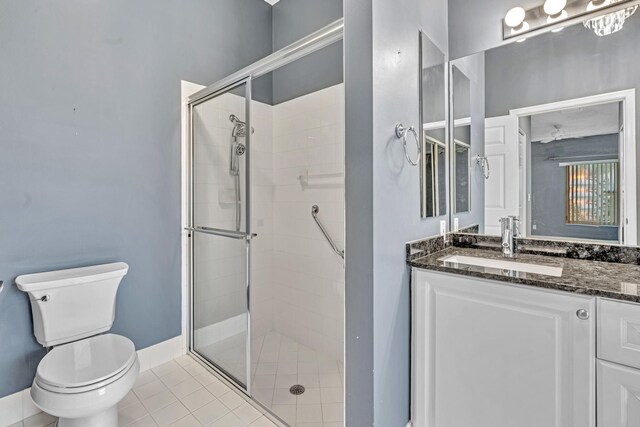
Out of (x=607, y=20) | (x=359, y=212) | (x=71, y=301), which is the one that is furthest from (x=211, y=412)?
(x=607, y=20)

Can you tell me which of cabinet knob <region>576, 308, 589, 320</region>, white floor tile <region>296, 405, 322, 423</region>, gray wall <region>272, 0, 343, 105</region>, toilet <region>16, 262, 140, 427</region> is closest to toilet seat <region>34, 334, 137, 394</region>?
toilet <region>16, 262, 140, 427</region>

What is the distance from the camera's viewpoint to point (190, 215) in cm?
239

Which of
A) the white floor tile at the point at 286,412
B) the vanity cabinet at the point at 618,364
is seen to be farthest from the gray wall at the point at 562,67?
the white floor tile at the point at 286,412

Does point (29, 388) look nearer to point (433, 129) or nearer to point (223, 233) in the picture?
point (223, 233)

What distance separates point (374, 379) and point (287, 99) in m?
2.28

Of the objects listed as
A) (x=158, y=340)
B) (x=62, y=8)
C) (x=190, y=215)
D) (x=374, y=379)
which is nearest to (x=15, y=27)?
(x=62, y=8)

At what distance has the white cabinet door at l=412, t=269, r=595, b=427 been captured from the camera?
3.59 ft

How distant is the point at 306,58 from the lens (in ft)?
8.58

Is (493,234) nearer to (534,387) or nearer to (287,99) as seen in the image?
(534,387)

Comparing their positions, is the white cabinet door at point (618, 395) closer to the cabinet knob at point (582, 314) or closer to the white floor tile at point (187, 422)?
the cabinet knob at point (582, 314)

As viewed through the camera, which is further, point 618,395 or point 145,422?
point 145,422

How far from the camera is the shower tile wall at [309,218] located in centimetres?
235

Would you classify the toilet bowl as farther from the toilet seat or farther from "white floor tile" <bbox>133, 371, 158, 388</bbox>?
"white floor tile" <bbox>133, 371, 158, 388</bbox>

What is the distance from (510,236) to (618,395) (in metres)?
0.80
